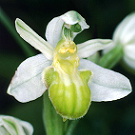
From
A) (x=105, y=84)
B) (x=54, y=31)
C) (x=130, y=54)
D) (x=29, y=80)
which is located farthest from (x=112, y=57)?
(x=29, y=80)

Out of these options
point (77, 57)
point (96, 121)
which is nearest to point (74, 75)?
point (77, 57)

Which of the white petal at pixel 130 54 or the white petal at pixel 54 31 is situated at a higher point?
the white petal at pixel 54 31

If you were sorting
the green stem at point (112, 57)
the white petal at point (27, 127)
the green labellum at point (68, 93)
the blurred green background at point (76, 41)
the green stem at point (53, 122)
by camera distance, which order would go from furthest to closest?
1. the blurred green background at point (76, 41)
2. the green stem at point (112, 57)
3. the white petal at point (27, 127)
4. the green stem at point (53, 122)
5. the green labellum at point (68, 93)

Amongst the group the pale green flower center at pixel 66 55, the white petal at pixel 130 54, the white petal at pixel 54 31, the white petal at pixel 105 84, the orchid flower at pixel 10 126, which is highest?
the white petal at pixel 54 31

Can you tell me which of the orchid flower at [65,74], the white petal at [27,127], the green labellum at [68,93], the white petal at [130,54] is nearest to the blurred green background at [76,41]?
the white petal at [130,54]

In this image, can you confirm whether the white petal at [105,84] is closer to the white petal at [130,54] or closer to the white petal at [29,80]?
the white petal at [29,80]

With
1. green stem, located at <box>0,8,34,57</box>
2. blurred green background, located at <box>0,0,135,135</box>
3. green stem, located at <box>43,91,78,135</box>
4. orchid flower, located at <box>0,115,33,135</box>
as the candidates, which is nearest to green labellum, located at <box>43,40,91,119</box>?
green stem, located at <box>43,91,78,135</box>

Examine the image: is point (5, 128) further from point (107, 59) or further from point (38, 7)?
point (38, 7)

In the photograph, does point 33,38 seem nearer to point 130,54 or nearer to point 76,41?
point 130,54
